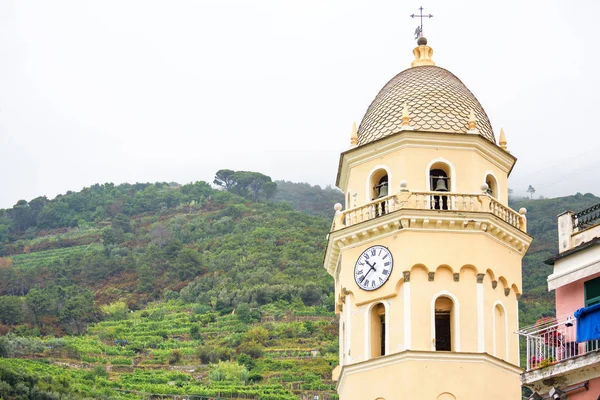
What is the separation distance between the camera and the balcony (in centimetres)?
2453

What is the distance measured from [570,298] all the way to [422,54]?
1324cm

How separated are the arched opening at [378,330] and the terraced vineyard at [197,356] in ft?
223

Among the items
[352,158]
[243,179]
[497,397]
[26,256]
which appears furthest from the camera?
[243,179]

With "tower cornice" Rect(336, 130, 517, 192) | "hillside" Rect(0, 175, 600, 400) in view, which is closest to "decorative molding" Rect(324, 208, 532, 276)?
"tower cornice" Rect(336, 130, 517, 192)

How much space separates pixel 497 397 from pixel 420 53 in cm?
1067

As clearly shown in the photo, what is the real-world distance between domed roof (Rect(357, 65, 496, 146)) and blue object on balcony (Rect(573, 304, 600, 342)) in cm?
1018

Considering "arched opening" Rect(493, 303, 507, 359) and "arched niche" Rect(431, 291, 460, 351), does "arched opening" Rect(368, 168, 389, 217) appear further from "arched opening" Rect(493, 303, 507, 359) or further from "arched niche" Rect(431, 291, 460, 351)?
"arched opening" Rect(493, 303, 507, 359)

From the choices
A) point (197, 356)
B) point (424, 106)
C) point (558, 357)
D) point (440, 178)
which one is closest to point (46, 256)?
point (197, 356)

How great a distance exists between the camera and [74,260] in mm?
166000

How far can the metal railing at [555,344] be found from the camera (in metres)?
25.2

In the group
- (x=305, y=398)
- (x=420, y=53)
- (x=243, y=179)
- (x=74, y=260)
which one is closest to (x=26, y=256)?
(x=74, y=260)

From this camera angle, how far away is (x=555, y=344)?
85.0ft

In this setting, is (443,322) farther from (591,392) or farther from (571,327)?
Answer: (591,392)

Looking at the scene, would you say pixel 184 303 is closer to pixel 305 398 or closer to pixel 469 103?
pixel 305 398
